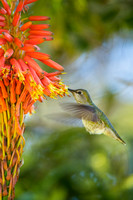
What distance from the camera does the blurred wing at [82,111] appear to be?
1747 mm

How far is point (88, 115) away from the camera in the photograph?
1971mm

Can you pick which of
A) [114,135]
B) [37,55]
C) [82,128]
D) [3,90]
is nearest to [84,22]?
[82,128]

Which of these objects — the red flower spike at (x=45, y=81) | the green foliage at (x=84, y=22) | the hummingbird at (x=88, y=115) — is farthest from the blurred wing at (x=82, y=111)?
the green foliage at (x=84, y=22)

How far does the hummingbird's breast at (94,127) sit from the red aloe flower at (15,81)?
0.76 meters

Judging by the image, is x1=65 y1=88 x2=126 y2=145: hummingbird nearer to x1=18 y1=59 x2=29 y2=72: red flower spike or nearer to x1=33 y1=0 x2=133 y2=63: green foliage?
x1=18 y1=59 x2=29 y2=72: red flower spike

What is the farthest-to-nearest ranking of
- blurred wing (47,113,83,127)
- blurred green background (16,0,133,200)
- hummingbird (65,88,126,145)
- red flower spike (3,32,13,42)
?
blurred green background (16,0,133,200) < hummingbird (65,88,126,145) < blurred wing (47,113,83,127) < red flower spike (3,32,13,42)

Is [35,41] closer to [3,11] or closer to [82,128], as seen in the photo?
[3,11]

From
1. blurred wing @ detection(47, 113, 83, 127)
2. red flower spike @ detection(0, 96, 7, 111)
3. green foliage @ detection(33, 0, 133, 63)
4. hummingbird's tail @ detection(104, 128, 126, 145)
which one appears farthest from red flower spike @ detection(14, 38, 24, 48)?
green foliage @ detection(33, 0, 133, 63)

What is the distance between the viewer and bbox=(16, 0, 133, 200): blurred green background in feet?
9.16

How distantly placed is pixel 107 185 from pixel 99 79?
1.69 meters

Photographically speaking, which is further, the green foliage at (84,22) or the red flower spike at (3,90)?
the green foliage at (84,22)

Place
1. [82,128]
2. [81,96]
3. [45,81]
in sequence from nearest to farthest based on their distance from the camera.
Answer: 1. [45,81]
2. [81,96]
3. [82,128]

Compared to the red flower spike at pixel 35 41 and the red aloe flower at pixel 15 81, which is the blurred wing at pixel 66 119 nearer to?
the red aloe flower at pixel 15 81

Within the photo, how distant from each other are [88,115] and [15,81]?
0.79 metres
